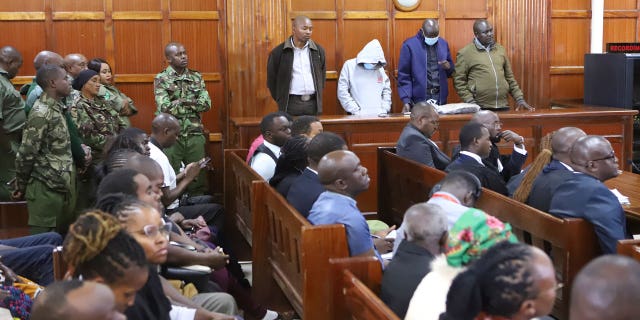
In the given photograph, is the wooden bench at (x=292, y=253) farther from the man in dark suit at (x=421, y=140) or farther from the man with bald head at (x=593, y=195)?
the man in dark suit at (x=421, y=140)

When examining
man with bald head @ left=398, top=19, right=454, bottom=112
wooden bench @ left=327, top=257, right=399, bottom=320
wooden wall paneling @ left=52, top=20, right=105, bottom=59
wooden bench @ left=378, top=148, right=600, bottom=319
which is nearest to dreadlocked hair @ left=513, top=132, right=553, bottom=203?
wooden bench @ left=378, top=148, right=600, bottom=319

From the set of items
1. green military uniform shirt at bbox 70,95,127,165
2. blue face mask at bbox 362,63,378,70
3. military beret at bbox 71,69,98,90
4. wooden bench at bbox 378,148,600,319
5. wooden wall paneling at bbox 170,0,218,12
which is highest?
wooden wall paneling at bbox 170,0,218,12

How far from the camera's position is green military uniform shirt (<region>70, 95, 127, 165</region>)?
6.14 meters

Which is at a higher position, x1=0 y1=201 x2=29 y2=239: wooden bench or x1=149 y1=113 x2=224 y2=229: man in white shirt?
x1=149 y1=113 x2=224 y2=229: man in white shirt

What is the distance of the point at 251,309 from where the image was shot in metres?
4.77

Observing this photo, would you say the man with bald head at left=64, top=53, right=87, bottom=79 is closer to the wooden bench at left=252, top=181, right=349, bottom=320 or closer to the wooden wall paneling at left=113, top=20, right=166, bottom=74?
the wooden wall paneling at left=113, top=20, right=166, bottom=74

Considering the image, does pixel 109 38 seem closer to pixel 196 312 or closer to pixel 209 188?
pixel 209 188

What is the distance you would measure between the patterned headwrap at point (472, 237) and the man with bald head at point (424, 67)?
564 cm

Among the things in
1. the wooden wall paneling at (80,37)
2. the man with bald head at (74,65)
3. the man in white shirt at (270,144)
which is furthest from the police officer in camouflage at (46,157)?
the wooden wall paneling at (80,37)

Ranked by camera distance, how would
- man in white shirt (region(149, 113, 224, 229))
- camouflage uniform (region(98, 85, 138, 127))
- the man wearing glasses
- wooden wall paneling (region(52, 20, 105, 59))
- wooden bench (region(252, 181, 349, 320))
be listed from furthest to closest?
wooden wall paneling (region(52, 20, 105, 59)) < camouflage uniform (region(98, 85, 138, 127)) < the man wearing glasses < man in white shirt (region(149, 113, 224, 229)) < wooden bench (region(252, 181, 349, 320))

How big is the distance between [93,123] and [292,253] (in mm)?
2704

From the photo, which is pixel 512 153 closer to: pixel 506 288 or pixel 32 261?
pixel 32 261

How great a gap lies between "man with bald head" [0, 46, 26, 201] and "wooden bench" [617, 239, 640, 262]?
14.7ft

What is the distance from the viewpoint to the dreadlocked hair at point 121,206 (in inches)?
112
